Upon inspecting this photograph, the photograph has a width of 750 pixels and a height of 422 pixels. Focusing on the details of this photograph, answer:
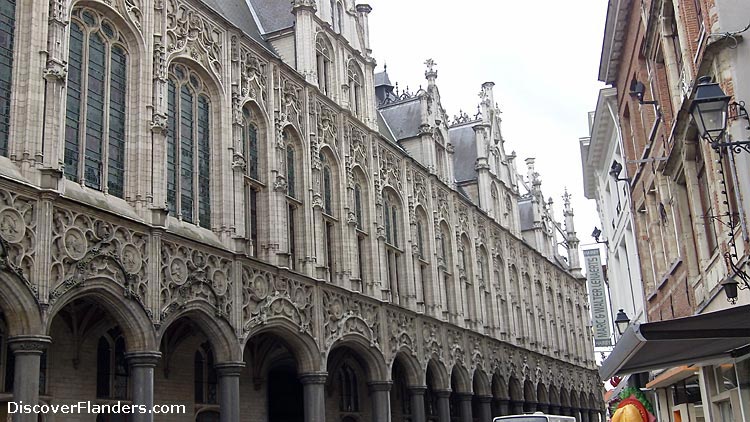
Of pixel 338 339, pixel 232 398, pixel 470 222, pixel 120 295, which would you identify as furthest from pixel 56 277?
pixel 470 222

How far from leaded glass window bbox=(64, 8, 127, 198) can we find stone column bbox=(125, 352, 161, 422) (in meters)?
3.34

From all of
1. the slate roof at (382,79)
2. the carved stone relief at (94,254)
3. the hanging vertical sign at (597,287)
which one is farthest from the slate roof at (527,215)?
the carved stone relief at (94,254)

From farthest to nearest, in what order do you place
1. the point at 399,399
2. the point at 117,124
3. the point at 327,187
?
the point at 399,399, the point at 327,187, the point at 117,124

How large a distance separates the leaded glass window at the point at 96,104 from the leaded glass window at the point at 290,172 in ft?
20.7

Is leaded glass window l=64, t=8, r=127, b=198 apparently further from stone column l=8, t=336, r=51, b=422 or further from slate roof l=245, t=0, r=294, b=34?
slate roof l=245, t=0, r=294, b=34

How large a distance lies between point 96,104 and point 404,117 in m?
21.5

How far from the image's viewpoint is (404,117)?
37.2 meters

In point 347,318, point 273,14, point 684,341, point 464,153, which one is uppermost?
point 464,153

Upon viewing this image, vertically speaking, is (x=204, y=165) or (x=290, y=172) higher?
(x=290, y=172)

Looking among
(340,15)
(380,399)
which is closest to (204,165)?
(380,399)

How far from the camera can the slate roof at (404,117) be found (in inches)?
1427

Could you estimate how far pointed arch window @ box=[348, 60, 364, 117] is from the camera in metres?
28.0

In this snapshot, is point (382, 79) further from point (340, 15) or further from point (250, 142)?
point (250, 142)

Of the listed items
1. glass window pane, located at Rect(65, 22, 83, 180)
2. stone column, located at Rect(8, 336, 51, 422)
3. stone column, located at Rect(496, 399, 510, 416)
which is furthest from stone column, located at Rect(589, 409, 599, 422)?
stone column, located at Rect(8, 336, 51, 422)
